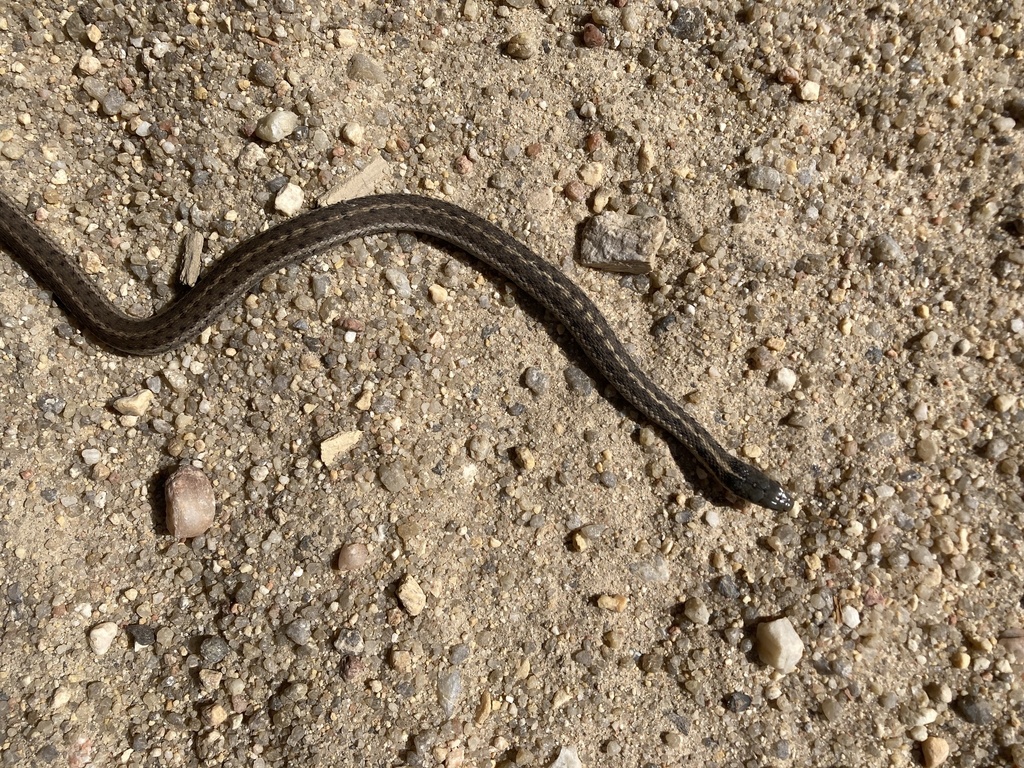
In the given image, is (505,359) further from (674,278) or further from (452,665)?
(452,665)

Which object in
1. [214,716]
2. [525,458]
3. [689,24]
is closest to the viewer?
[214,716]

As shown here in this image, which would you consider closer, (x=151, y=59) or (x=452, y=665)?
(x=452, y=665)

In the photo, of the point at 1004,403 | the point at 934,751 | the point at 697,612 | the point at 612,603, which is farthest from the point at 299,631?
the point at 1004,403

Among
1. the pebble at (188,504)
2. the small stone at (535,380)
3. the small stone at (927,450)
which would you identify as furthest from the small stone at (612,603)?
the pebble at (188,504)

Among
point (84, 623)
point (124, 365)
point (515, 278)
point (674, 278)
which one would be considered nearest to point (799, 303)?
point (674, 278)

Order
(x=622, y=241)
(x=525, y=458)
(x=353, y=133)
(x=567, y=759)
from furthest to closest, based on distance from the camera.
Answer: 1. (x=622, y=241)
2. (x=353, y=133)
3. (x=525, y=458)
4. (x=567, y=759)

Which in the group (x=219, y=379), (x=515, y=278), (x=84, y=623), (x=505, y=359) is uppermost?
(x=515, y=278)

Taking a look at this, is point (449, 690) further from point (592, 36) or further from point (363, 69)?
point (592, 36)
